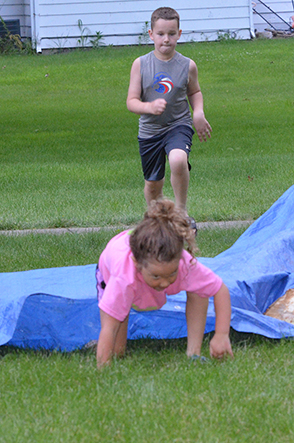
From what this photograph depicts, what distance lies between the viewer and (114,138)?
38.7ft

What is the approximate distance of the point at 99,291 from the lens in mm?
3182

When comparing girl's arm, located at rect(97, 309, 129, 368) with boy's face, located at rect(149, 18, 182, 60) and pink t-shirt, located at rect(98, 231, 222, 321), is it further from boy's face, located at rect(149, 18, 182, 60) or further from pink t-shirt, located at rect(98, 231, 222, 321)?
boy's face, located at rect(149, 18, 182, 60)

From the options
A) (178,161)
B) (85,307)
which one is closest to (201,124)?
(178,161)

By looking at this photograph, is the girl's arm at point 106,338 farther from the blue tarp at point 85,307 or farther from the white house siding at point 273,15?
the white house siding at point 273,15

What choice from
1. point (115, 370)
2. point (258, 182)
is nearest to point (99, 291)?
point (115, 370)

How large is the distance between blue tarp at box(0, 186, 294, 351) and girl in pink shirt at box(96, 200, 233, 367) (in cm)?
35

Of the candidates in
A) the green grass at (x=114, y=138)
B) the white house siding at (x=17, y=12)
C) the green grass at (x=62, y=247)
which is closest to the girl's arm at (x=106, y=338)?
the green grass at (x=62, y=247)

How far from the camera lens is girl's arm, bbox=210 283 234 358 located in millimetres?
2920

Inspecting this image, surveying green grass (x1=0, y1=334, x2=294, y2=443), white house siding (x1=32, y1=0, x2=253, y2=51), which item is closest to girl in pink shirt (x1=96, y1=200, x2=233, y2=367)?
green grass (x1=0, y1=334, x2=294, y2=443)

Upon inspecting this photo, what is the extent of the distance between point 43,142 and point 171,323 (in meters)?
8.69

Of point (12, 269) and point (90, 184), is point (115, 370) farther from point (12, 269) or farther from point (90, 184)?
point (90, 184)

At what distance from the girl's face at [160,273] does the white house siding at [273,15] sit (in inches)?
794

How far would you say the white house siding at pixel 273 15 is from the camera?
21.3 metres

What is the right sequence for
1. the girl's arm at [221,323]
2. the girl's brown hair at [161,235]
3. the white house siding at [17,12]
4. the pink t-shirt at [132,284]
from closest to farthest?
the girl's brown hair at [161,235]
the pink t-shirt at [132,284]
the girl's arm at [221,323]
the white house siding at [17,12]
